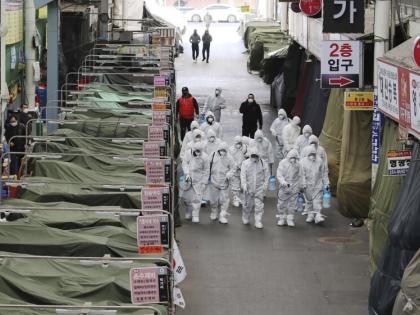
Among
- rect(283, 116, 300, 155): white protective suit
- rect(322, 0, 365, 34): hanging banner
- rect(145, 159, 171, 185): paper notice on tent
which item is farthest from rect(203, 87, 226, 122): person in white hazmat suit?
rect(145, 159, 171, 185): paper notice on tent

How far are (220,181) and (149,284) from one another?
10879 mm

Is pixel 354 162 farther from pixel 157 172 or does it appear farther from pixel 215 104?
pixel 215 104

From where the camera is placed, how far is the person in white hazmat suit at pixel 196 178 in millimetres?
22000

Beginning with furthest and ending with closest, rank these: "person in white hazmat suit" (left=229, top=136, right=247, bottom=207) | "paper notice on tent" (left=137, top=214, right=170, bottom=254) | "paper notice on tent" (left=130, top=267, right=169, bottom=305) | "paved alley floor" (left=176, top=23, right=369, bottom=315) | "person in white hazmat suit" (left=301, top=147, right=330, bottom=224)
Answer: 1. "person in white hazmat suit" (left=229, top=136, right=247, bottom=207)
2. "person in white hazmat suit" (left=301, top=147, right=330, bottom=224)
3. "paved alley floor" (left=176, top=23, right=369, bottom=315)
4. "paper notice on tent" (left=137, top=214, right=170, bottom=254)
5. "paper notice on tent" (left=130, top=267, right=169, bottom=305)

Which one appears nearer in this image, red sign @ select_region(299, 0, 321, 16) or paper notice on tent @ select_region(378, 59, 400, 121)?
paper notice on tent @ select_region(378, 59, 400, 121)

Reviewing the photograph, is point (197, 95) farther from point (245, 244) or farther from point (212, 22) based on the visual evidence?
point (212, 22)

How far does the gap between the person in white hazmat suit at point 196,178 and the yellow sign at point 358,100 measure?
3062 millimetres

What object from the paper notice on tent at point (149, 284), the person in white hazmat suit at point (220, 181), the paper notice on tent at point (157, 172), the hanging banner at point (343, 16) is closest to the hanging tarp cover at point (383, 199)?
the hanging banner at point (343, 16)

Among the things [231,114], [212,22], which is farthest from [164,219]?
[212,22]

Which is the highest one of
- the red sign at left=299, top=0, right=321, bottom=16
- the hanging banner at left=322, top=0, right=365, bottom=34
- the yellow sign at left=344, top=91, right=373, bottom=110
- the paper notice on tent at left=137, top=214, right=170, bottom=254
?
the red sign at left=299, top=0, right=321, bottom=16

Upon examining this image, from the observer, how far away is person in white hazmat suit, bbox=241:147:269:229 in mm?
21578

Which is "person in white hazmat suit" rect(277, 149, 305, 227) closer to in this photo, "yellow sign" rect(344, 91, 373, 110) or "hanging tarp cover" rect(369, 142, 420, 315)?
"yellow sign" rect(344, 91, 373, 110)

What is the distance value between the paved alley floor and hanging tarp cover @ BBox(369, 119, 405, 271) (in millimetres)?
796

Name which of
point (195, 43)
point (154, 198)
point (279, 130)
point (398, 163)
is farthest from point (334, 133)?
point (195, 43)
